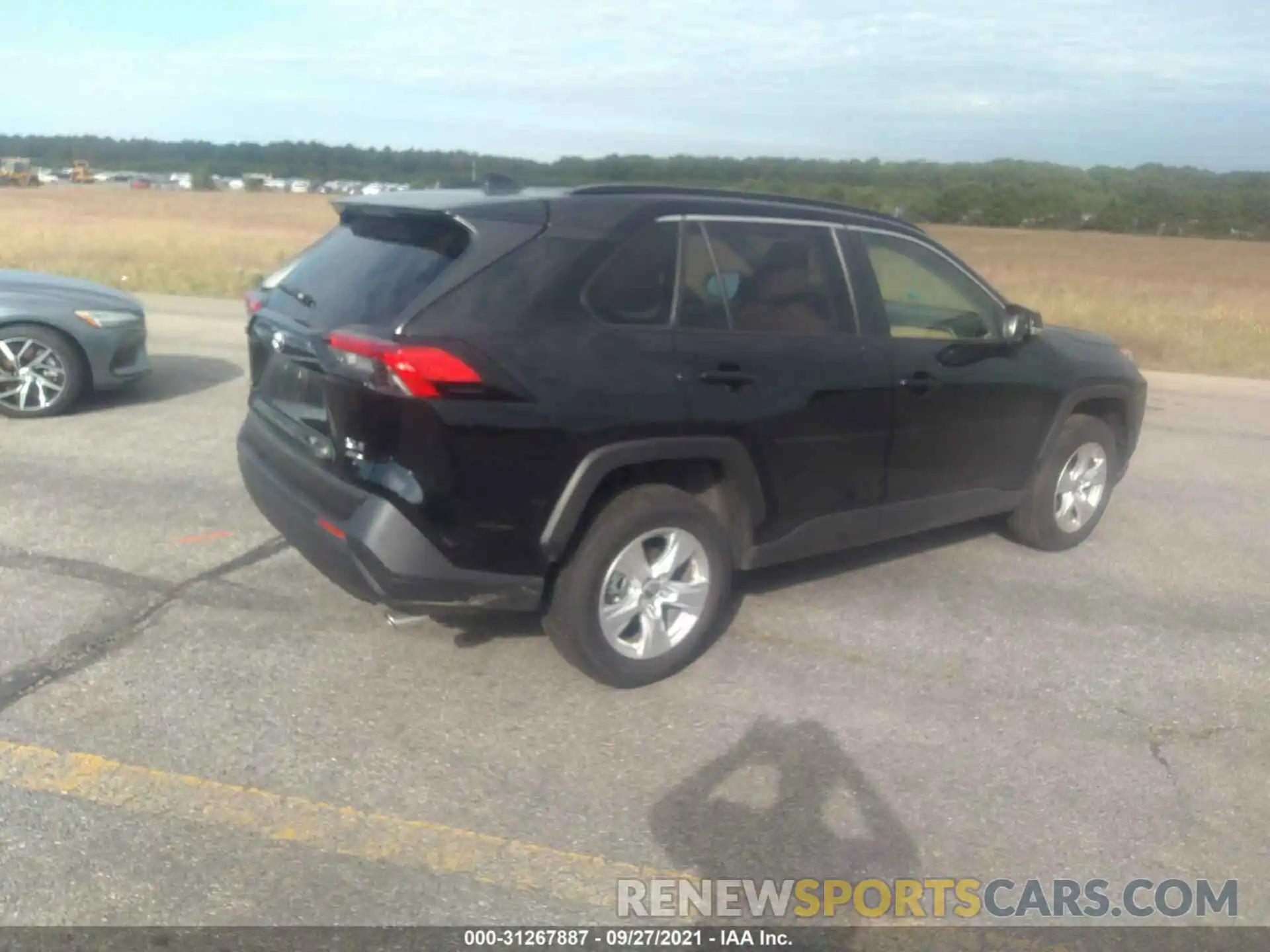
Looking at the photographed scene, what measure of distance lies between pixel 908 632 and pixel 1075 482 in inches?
71.3

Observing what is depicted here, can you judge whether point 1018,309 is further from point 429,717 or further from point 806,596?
point 429,717

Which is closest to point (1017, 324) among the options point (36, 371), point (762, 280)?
point (762, 280)

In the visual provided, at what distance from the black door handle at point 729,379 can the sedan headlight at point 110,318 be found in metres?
5.78

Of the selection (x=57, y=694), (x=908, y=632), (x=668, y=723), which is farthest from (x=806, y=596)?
(x=57, y=694)

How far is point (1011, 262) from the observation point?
34250mm

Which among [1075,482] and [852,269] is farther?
[1075,482]

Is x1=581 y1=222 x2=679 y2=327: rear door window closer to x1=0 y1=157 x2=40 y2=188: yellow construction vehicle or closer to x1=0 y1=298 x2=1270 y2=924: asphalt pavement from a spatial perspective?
x1=0 y1=298 x2=1270 y2=924: asphalt pavement

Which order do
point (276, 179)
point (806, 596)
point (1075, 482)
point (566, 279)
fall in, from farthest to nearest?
point (276, 179) → point (1075, 482) → point (806, 596) → point (566, 279)

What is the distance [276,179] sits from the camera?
162 feet

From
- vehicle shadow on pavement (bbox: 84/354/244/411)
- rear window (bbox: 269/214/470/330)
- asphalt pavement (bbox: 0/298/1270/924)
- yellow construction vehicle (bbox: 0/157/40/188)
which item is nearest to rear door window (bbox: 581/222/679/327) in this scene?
rear window (bbox: 269/214/470/330)

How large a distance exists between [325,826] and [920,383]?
10.3 ft

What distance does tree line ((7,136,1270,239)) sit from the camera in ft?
51.2

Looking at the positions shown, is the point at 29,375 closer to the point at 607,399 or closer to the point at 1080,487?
the point at 607,399

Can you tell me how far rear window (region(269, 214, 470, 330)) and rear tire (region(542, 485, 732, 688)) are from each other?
107 centimetres
